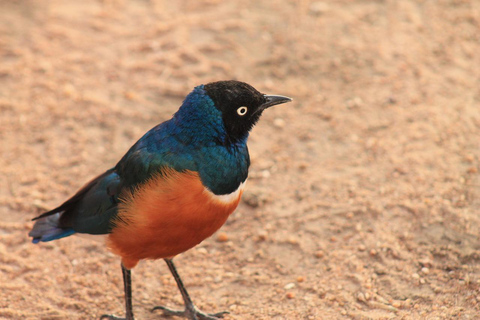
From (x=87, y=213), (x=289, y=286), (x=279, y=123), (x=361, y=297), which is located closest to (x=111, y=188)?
(x=87, y=213)

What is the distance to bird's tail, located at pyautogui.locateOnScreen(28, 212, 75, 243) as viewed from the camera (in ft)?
15.9

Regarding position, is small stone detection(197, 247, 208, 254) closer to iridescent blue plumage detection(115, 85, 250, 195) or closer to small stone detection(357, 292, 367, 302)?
iridescent blue plumage detection(115, 85, 250, 195)

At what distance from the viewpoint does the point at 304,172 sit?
6344mm

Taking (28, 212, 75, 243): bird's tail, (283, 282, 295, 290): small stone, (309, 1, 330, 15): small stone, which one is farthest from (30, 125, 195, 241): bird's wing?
(309, 1, 330, 15): small stone

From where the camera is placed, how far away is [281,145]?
6.73 meters

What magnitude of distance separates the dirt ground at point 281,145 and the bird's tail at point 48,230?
21.2 inches

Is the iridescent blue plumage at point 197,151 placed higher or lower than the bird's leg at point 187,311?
higher

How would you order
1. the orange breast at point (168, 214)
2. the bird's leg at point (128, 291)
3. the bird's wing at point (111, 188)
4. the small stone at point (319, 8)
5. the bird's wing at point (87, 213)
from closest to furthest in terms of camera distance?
the orange breast at point (168, 214), the bird's wing at point (111, 188), the bird's wing at point (87, 213), the bird's leg at point (128, 291), the small stone at point (319, 8)

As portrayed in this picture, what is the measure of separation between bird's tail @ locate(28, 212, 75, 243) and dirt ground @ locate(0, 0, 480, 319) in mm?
538

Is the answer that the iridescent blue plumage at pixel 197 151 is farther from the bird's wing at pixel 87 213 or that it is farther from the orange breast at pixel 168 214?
the bird's wing at pixel 87 213

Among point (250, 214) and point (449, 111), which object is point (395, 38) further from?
point (250, 214)

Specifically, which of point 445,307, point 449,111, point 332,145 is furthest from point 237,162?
point 449,111

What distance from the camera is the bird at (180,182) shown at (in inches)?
169

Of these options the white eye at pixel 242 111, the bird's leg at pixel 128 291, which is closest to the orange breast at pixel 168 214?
the bird's leg at pixel 128 291
